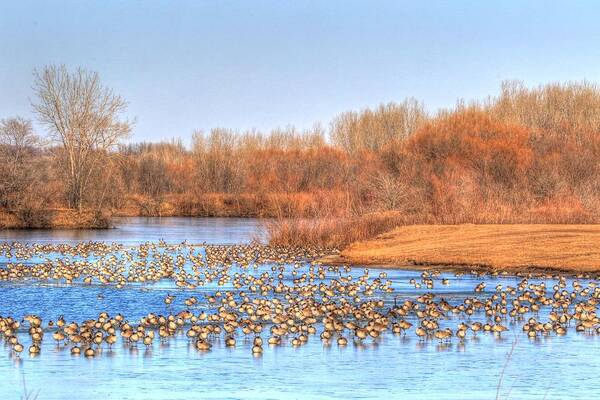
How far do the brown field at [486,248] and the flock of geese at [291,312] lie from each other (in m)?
2.53

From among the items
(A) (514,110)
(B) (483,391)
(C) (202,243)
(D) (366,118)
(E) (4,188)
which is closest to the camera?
(B) (483,391)

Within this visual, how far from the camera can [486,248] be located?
107 ft

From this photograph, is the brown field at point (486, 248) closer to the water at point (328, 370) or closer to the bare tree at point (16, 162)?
the water at point (328, 370)

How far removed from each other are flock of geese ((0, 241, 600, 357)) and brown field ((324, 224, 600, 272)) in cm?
253

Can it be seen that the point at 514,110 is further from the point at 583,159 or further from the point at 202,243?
the point at 202,243

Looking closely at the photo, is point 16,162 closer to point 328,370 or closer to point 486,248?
point 486,248

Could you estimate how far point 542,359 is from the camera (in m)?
14.2

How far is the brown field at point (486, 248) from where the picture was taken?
2991 cm

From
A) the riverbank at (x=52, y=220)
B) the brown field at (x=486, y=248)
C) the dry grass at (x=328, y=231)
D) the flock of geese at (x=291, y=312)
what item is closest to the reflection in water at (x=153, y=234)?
the riverbank at (x=52, y=220)

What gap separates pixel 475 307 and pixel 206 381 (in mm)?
8100

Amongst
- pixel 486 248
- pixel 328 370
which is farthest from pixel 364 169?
pixel 328 370

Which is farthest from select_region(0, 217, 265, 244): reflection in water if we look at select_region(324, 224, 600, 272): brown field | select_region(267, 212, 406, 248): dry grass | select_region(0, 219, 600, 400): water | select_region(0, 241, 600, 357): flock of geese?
select_region(0, 219, 600, 400): water

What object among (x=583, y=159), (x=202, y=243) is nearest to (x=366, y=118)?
(x=583, y=159)

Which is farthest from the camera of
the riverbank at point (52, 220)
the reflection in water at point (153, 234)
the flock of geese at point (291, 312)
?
the riverbank at point (52, 220)
